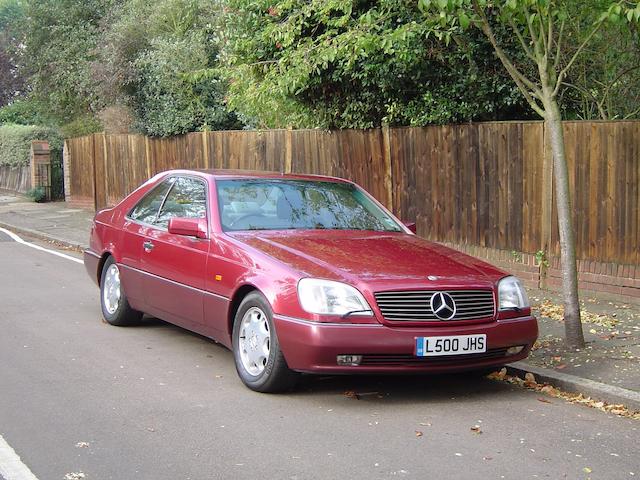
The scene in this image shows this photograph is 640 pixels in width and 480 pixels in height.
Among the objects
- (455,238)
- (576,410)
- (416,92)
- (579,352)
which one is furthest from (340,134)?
(576,410)

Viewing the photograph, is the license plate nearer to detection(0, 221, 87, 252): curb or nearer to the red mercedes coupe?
the red mercedes coupe

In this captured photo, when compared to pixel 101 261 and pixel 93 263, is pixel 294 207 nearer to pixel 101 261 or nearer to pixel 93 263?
pixel 101 261

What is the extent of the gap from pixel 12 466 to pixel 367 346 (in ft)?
7.47

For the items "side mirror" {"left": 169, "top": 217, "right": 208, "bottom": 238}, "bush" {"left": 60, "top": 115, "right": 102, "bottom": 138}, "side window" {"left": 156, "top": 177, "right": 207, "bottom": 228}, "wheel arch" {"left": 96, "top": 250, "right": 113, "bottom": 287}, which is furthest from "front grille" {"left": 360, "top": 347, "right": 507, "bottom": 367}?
"bush" {"left": 60, "top": 115, "right": 102, "bottom": 138}

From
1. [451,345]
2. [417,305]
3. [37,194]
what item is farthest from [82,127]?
[451,345]

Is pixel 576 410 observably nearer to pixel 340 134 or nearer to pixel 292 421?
pixel 292 421

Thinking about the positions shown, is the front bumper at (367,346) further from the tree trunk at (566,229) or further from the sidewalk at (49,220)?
the sidewalk at (49,220)

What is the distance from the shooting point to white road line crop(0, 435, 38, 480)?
485 cm

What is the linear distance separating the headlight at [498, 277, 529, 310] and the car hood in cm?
7

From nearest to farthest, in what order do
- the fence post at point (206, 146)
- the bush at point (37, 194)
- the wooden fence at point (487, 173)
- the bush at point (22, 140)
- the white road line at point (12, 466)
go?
the white road line at point (12, 466)
the wooden fence at point (487, 173)
the fence post at point (206, 146)
the bush at point (37, 194)
the bush at point (22, 140)

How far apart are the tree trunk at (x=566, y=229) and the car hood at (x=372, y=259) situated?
1.13 meters

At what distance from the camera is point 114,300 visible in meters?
9.05

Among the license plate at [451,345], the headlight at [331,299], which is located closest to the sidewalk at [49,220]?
the headlight at [331,299]

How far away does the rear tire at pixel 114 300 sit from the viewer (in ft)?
29.1
